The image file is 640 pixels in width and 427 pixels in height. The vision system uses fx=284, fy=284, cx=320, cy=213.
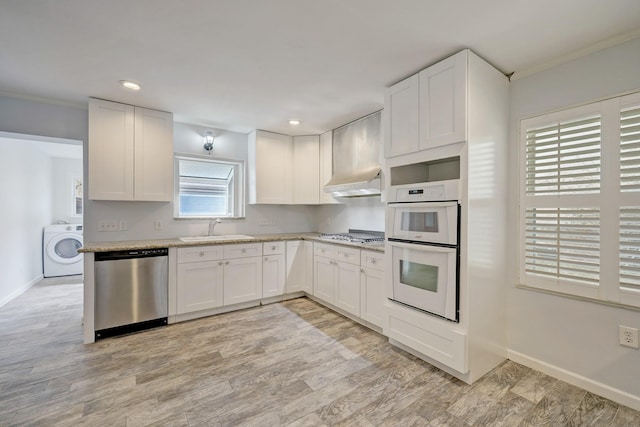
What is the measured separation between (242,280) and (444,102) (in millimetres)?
2892

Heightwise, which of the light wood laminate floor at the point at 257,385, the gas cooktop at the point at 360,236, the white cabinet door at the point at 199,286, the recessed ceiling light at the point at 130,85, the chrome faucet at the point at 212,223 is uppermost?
the recessed ceiling light at the point at 130,85

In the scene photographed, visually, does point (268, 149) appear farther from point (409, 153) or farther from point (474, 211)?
point (474, 211)

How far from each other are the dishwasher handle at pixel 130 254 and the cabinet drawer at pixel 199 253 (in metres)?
0.16

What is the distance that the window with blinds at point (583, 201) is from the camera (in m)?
1.83

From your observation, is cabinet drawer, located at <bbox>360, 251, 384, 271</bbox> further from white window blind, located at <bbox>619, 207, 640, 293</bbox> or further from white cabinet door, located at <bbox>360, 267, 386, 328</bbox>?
white window blind, located at <bbox>619, 207, 640, 293</bbox>

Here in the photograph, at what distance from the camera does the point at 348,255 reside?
10.5 feet

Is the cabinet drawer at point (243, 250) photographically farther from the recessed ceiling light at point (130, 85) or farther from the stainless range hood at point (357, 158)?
the recessed ceiling light at point (130, 85)

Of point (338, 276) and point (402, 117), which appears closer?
point (402, 117)

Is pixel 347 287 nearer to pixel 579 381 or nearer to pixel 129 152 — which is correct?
pixel 579 381

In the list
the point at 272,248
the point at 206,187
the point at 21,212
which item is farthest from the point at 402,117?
the point at 21,212

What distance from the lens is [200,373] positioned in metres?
2.19

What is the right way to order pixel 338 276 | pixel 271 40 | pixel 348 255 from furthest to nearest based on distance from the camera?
pixel 338 276, pixel 348 255, pixel 271 40

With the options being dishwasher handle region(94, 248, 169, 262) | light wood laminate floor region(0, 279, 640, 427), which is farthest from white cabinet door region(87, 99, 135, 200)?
light wood laminate floor region(0, 279, 640, 427)

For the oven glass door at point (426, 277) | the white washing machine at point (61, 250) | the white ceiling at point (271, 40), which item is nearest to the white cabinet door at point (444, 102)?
the white ceiling at point (271, 40)
